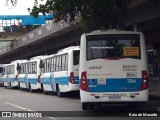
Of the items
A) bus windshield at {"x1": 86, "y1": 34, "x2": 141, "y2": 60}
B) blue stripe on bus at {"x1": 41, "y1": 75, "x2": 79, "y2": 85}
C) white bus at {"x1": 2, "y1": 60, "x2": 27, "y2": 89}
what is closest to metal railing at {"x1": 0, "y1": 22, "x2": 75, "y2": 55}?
white bus at {"x1": 2, "y1": 60, "x2": 27, "y2": 89}

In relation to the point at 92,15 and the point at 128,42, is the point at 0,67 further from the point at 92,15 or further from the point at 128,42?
the point at 128,42

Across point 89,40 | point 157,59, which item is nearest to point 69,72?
point 89,40

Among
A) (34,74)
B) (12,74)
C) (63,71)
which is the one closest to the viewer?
(63,71)

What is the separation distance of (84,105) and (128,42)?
3.01m

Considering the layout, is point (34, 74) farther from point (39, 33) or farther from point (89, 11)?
point (89, 11)

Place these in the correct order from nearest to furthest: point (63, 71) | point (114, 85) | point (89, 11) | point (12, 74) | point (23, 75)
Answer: point (114, 85) → point (89, 11) → point (63, 71) → point (23, 75) → point (12, 74)

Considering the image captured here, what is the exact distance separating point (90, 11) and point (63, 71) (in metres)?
6.62

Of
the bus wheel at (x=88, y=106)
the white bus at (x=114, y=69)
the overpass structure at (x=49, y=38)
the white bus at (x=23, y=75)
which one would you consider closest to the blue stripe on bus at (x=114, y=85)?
the white bus at (x=114, y=69)

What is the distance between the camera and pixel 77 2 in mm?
17734

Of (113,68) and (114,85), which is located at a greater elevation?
(113,68)

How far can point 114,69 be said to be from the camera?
1470cm

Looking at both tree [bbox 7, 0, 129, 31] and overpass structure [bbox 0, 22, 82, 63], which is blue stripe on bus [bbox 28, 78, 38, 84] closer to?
overpass structure [bbox 0, 22, 82, 63]

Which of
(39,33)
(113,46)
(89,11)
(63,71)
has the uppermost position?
(39,33)

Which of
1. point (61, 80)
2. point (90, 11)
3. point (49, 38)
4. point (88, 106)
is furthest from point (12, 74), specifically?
point (88, 106)
